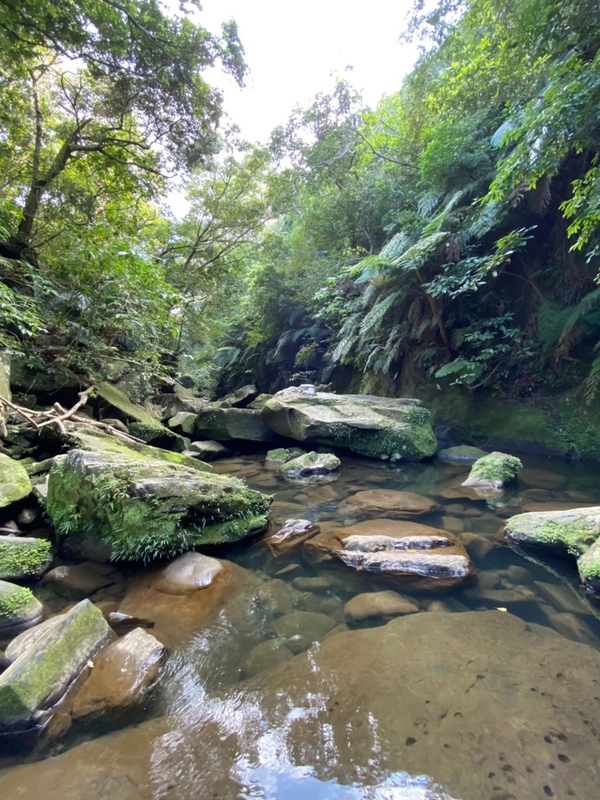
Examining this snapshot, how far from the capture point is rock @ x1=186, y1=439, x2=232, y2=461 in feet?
24.2

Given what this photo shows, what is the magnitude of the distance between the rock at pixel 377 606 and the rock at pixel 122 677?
118 centimetres

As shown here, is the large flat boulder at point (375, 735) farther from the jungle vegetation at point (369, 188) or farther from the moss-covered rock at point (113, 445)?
the jungle vegetation at point (369, 188)

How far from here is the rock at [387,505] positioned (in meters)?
4.05

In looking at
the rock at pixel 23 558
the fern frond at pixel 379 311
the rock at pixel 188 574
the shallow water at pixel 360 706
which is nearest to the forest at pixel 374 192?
the fern frond at pixel 379 311

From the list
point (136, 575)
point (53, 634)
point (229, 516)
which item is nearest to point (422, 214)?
point (229, 516)

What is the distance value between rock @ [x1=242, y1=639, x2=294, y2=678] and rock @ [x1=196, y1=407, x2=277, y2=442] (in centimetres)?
572

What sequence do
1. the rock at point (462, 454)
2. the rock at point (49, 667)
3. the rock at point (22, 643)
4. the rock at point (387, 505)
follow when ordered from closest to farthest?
1. the rock at point (49, 667)
2. the rock at point (22, 643)
3. the rock at point (387, 505)
4. the rock at point (462, 454)

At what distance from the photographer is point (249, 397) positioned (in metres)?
11.5

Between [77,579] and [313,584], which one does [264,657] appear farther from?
[77,579]

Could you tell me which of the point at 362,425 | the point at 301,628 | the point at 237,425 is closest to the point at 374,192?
the point at 362,425

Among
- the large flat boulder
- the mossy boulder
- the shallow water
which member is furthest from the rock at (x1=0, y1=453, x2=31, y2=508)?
the large flat boulder

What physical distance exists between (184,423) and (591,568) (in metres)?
7.64

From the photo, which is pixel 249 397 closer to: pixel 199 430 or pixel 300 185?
pixel 199 430

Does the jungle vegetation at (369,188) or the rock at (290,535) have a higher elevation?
the jungle vegetation at (369,188)
